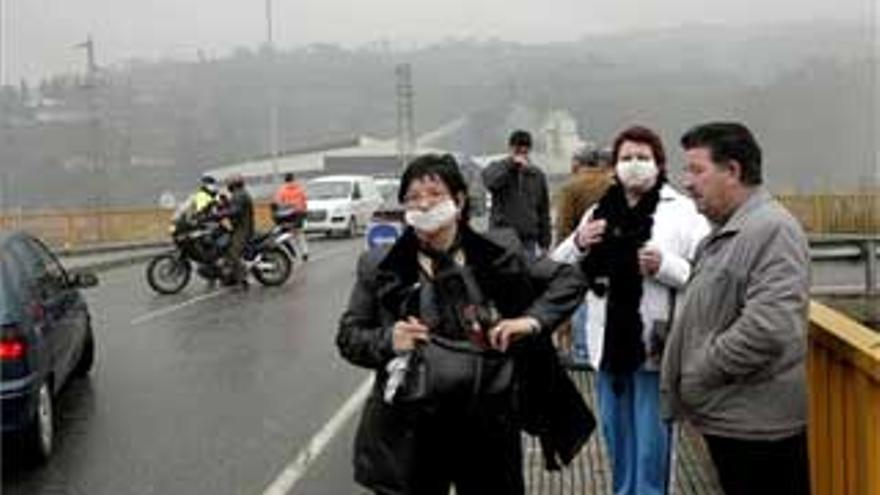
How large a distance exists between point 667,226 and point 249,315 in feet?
40.6

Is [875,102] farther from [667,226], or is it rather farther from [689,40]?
[689,40]

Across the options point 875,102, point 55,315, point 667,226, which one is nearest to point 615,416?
point 667,226

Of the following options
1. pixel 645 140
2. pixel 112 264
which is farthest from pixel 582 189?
pixel 112 264

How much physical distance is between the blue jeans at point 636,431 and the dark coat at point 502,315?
1.49 m

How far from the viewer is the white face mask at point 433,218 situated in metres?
4.41

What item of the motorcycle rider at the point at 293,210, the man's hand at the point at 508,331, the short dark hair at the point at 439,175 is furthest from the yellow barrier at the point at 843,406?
the motorcycle rider at the point at 293,210

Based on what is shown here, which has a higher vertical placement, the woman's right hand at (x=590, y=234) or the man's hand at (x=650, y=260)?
the woman's right hand at (x=590, y=234)

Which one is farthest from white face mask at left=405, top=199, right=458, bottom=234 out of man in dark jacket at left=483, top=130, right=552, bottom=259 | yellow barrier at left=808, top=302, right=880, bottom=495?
man in dark jacket at left=483, top=130, right=552, bottom=259

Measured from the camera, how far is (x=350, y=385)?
11781 mm

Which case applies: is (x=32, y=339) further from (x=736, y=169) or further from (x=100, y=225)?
(x=100, y=225)

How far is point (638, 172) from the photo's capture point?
5.85 metres

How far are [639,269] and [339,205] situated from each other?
34.3m

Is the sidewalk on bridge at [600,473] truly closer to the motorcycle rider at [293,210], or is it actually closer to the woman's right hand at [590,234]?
the woman's right hand at [590,234]

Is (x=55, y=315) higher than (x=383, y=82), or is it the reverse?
(x=383, y=82)
